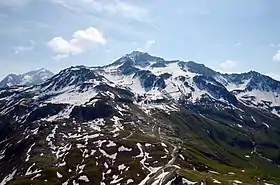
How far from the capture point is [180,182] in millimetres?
198625

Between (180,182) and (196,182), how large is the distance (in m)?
7.53

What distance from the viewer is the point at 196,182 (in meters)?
198
